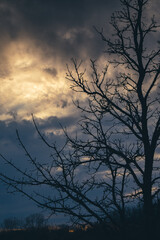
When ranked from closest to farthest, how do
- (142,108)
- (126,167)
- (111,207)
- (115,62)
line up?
(111,207)
(126,167)
(142,108)
(115,62)

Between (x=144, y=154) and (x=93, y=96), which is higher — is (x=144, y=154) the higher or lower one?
the lower one

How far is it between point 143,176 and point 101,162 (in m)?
1.11

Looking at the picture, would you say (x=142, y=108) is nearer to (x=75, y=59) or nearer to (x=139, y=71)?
(x=139, y=71)

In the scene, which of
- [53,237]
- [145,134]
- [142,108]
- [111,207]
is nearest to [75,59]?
[142,108]

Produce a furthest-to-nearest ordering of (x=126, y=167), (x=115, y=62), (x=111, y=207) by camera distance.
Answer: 1. (x=115, y=62)
2. (x=126, y=167)
3. (x=111, y=207)

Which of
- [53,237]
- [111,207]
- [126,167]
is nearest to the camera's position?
[111,207]

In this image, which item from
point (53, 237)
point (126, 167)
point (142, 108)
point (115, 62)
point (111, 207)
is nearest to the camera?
point (111, 207)

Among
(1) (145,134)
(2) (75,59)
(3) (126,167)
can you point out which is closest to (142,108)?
(1) (145,134)

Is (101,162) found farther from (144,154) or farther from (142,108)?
(142,108)

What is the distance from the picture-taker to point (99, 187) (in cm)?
591

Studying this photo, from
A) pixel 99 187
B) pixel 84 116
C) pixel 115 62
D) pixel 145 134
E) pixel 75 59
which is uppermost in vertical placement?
pixel 115 62

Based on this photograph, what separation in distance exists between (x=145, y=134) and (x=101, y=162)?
4.58ft

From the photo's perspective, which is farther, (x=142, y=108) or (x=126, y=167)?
(x=142, y=108)

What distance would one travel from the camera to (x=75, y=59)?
6.14 metres
